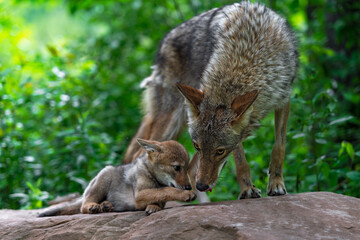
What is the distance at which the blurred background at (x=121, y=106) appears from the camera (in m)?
6.02

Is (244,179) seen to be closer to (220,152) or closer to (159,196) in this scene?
(220,152)

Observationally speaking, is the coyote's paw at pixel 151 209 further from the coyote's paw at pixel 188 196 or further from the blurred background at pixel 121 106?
the blurred background at pixel 121 106

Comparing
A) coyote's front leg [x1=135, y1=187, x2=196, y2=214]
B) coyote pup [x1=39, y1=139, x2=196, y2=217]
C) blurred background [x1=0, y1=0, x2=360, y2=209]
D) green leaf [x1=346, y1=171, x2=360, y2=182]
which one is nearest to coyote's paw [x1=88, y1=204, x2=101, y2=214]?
coyote pup [x1=39, y1=139, x2=196, y2=217]

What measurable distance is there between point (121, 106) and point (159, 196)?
19.6 feet

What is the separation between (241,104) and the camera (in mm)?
4016

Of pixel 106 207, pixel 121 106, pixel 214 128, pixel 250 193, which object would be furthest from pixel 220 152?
pixel 121 106

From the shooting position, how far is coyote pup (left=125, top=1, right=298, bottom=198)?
4.07m

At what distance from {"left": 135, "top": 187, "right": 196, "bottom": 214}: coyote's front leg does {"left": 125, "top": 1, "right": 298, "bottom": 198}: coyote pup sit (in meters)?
0.18

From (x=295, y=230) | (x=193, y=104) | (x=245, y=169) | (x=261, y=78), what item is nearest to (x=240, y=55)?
(x=261, y=78)

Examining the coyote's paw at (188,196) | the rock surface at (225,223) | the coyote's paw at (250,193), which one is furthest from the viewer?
the coyote's paw at (250,193)

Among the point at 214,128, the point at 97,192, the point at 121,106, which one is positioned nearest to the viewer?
the point at 214,128

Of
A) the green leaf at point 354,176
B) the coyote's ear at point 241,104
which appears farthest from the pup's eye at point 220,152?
the green leaf at point 354,176

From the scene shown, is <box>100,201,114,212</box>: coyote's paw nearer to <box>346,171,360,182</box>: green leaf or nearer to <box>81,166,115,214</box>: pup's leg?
<box>81,166,115,214</box>: pup's leg

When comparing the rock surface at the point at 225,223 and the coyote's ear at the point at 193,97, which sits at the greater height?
the coyote's ear at the point at 193,97
